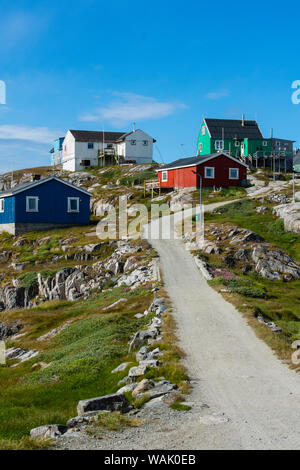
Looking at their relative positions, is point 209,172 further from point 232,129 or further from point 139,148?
point 139,148

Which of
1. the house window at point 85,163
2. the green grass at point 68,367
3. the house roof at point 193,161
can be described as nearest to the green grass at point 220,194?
the house roof at point 193,161

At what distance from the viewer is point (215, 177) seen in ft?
224

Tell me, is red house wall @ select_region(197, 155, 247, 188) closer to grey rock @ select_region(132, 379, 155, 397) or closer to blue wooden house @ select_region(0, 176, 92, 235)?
blue wooden house @ select_region(0, 176, 92, 235)

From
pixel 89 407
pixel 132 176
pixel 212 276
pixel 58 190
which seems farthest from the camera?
pixel 132 176

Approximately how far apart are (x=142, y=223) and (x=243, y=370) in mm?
39539

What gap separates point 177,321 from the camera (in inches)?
842

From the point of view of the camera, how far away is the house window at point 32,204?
5672 cm

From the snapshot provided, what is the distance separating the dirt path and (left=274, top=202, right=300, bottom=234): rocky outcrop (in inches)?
902

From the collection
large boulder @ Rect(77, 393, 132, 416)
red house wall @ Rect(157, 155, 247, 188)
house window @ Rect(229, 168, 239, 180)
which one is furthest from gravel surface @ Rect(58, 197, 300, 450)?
house window @ Rect(229, 168, 239, 180)

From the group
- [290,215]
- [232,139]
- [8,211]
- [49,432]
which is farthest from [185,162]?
[49,432]

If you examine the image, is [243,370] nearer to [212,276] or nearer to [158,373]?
[158,373]

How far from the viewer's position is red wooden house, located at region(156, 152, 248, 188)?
221ft

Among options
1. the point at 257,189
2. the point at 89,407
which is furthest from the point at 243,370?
the point at 257,189

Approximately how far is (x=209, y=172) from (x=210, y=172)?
19cm
